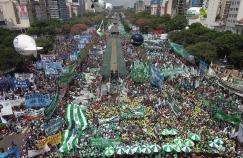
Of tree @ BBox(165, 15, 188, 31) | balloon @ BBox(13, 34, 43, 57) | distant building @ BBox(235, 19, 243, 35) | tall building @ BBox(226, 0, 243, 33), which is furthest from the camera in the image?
tree @ BBox(165, 15, 188, 31)

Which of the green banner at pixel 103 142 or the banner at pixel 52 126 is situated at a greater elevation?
the banner at pixel 52 126

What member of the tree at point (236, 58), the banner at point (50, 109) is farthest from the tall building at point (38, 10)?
the banner at point (50, 109)

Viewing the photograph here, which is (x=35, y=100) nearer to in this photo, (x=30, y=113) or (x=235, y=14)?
(x=30, y=113)

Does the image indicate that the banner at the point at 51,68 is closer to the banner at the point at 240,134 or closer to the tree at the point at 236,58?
→ the banner at the point at 240,134

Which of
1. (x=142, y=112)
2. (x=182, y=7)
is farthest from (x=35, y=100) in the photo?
(x=182, y=7)

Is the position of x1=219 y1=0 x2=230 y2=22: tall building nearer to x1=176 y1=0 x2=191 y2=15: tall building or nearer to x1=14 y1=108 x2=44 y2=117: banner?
x1=176 y1=0 x2=191 y2=15: tall building

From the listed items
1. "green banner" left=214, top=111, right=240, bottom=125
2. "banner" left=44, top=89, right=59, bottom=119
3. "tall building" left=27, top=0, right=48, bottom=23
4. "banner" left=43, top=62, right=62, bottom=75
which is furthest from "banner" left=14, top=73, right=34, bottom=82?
"tall building" left=27, top=0, right=48, bottom=23

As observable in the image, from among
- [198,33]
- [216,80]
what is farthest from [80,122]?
[198,33]
